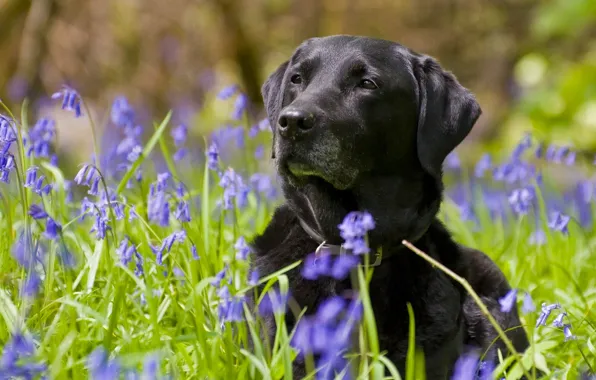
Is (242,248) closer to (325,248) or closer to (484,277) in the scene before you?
(325,248)

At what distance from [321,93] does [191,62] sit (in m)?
7.75

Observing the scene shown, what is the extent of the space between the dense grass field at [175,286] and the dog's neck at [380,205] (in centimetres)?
21

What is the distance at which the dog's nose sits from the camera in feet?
8.75

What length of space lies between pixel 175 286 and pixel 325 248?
60cm

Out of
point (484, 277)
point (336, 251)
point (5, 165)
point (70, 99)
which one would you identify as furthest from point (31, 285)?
point (484, 277)

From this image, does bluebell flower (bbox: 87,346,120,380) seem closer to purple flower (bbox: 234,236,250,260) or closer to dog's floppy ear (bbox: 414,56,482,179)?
purple flower (bbox: 234,236,250,260)

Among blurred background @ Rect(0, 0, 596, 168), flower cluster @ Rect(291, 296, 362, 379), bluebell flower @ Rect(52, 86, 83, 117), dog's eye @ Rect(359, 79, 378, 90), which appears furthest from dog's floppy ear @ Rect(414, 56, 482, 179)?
blurred background @ Rect(0, 0, 596, 168)

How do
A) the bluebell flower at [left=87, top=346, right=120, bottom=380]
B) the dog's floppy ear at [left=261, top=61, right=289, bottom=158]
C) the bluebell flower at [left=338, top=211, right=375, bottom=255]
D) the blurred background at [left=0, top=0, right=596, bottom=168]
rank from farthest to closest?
the blurred background at [left=0, top=0, right=596, bottom=168], the dog's floppy ear at [left=261, top=61, right=289, bottom=158], the bluebell flower at [left=338, top=211, right=375, bottom=255], the bluebell flower at [left=87, top=346, right=120, bottom=380]

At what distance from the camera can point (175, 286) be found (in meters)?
3.02

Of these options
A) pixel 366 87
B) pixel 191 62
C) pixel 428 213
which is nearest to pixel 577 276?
pixel 428 213

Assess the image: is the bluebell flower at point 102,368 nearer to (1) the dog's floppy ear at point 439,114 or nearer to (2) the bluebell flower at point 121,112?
(1) the dog's floppy ear at point 439,114

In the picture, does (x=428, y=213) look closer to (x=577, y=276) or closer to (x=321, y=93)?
(x=321, y=93)

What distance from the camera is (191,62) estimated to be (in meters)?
10.3

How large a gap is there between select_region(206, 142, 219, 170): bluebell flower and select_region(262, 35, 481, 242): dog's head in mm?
258
